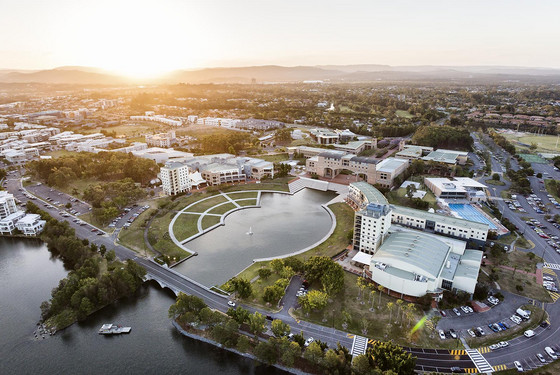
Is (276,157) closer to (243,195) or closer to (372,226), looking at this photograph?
(243,195)

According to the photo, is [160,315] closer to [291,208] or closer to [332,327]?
[332,327]

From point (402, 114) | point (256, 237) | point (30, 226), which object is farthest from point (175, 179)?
point (402, 114)

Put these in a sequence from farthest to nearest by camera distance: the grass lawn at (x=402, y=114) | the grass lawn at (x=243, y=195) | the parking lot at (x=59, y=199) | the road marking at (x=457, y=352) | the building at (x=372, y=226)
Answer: the grass lawn at (x=402, y=114)
the grass lawn at (x=243, y=195)
the parking lot at (x=59, y=199)
the building at (x=372, y=226)
the road marking at (x=457, y=352)

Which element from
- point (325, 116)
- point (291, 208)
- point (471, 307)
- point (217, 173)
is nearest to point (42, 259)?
point (217, 173)

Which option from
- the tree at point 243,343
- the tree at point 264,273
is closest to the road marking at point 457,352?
the tree at point 243,343

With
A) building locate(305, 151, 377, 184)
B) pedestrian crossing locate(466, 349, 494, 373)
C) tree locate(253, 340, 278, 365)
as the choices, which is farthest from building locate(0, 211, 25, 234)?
pedestrian crossing locate(466, 349, 494, 373)

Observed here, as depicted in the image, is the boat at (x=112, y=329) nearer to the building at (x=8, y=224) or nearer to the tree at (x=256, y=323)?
the tree at (x=256, y=323)

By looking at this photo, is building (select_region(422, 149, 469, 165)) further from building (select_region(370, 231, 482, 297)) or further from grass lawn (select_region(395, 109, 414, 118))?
grass lawn (select_region(395, 109, 414, 118))
